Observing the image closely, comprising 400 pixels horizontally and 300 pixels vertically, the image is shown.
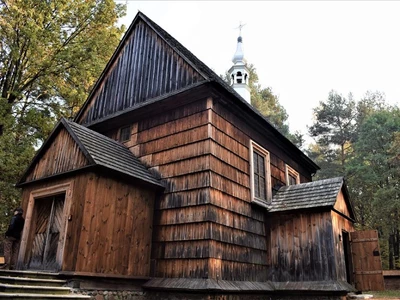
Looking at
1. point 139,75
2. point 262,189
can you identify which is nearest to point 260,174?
point 262,189

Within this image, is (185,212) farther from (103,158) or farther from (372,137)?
(372,137)

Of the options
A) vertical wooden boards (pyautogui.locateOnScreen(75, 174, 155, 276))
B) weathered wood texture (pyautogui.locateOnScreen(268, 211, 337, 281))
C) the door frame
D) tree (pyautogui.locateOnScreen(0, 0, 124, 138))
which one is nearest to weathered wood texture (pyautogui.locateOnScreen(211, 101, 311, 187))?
weathered wood texture (pyautogui.locateOnScreen(268, 211, 337, 281))

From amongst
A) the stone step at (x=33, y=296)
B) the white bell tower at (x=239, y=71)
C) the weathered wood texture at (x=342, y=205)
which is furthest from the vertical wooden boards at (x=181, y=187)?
the white bell tower at (x=239, y=71)

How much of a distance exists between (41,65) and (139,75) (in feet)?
18.4

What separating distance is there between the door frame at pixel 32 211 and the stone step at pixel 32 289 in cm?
82

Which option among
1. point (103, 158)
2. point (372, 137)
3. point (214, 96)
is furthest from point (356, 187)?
point (103, 158)

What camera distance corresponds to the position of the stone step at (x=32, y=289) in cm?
535

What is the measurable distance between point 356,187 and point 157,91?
23.2 m

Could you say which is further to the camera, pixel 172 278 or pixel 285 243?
pixel 285 243

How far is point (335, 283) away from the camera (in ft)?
28.1

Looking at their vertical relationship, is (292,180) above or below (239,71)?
below

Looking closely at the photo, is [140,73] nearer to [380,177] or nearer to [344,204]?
[344,204]

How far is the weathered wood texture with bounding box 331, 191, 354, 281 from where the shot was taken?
358 inches

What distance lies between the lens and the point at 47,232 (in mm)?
7871
